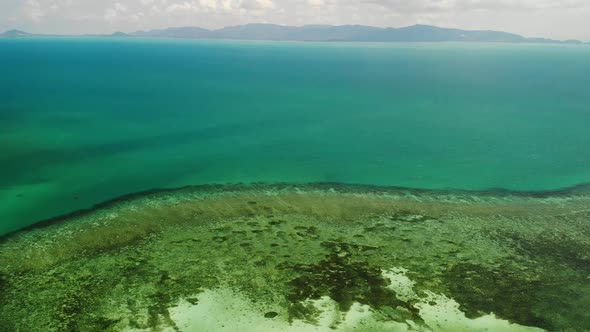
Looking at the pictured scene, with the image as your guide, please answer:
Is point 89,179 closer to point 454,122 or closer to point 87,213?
point 87,213

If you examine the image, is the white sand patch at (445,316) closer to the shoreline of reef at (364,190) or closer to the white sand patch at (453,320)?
the white sand patch at (453,320)

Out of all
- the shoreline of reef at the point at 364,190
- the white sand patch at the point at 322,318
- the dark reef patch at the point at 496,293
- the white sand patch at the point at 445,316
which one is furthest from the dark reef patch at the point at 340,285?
the shoreline of reef at the point at 364,190

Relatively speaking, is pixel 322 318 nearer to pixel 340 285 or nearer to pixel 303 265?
pixel 340 285

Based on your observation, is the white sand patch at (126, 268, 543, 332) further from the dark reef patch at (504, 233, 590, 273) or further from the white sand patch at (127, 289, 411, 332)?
the dark reef patch at (504, 233, 590, 273)

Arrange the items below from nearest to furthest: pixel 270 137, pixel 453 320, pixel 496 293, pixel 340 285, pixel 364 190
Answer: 1. pixel 453 320
2. pixel 496 293
3. pixel 340 285
4. pixel 364 190
5. pixel 270 137

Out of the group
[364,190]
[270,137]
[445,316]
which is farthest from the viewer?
[270,137]

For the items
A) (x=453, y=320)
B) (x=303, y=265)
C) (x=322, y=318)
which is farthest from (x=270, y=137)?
(x=453, y=320)
